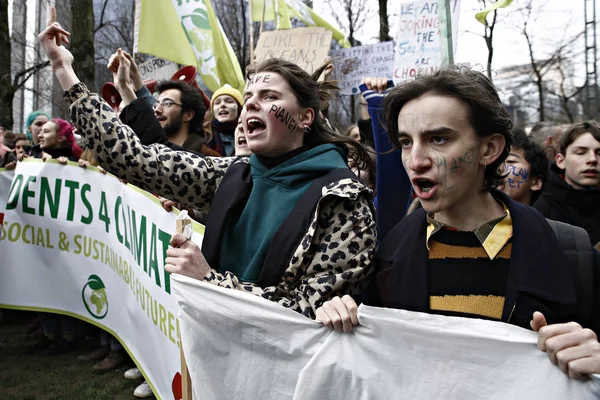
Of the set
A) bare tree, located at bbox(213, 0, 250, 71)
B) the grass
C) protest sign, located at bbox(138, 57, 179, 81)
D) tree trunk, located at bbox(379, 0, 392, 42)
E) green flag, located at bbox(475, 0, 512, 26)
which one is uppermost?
bare tree, located at bbox(213, 0, 250, 71)

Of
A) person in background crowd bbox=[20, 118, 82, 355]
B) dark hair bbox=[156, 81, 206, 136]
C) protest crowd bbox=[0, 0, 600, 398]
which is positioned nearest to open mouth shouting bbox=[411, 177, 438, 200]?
protest crowd bbox=[0, 0, 600, 398]

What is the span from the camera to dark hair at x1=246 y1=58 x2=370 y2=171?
6.92 ft

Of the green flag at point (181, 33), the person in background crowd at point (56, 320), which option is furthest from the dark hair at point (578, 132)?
the person in background crowd at point (56, 320)

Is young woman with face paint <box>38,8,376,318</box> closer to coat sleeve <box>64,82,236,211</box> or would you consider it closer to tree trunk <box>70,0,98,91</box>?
coat sleeve <box>64,82,236,211</box>

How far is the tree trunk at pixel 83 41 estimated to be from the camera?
31.0 feet

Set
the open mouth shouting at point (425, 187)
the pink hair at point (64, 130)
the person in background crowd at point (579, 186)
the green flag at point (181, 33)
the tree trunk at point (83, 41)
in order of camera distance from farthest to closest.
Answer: the tree trunk at point (83, 41), the green flag at point (181, 33), the pink hair at point (64, 130), the person in background crowd at point (579, 186), the open mouth shouting at point (425, 187)

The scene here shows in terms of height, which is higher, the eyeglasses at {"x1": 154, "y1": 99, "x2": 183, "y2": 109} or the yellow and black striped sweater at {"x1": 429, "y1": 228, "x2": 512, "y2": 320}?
the eyeglasses at {"x1": 154, "y1": 99, "x2": 183, "y2": 109}

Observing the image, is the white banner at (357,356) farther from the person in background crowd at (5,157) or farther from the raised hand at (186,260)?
the person in background crowd at (5,157)

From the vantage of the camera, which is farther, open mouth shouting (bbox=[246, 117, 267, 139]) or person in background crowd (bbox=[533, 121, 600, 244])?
person in background crowd (bbox=[533, 121, 600, 244])

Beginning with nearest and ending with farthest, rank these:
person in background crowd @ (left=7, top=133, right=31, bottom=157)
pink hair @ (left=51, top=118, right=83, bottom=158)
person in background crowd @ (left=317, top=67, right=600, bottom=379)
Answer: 1. person in background crowd @ (left=317, top=67, right=600, bottom=379)
2. pink hair @ (left=51, top=118, right=83, bottom=158)
3. person in background crowd @ (left=7, top=133, right=31, bottom=157)

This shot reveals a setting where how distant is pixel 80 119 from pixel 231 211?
63 centimetres

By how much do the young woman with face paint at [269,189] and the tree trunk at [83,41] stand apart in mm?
7915

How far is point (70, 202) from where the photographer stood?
429cm

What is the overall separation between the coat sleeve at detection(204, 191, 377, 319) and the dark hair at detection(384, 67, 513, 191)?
0.40 meters
